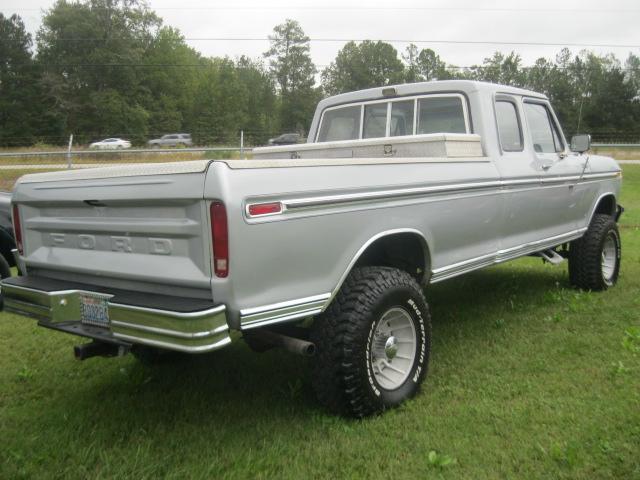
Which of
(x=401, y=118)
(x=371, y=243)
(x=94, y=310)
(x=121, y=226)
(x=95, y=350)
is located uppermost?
(x=401, y=118)

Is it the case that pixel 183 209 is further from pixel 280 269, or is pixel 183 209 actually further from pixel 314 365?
pixel 314 365

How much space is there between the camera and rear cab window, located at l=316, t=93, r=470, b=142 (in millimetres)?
4414

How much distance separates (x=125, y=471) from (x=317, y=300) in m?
1.17

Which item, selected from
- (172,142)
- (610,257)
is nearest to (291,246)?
(610,257)

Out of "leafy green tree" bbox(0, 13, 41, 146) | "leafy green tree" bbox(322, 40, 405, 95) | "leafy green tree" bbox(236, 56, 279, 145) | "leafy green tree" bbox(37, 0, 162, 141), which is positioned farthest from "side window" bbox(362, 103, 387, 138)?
Answer: "leafy green tree" bbox(322, 40, 405, 95)

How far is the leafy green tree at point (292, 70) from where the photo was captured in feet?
207

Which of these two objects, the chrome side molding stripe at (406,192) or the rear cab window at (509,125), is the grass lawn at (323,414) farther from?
the rear cab window at (509,125)

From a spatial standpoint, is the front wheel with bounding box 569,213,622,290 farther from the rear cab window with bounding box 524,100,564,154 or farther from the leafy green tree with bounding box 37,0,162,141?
the leafy green tree with bounding box 37,0,162,141

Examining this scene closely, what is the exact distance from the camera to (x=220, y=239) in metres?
2.39

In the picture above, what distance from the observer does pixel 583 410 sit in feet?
10.1

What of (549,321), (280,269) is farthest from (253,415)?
(549,321)

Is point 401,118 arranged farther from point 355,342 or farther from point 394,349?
point 355,342

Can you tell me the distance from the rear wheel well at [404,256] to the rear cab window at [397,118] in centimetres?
120

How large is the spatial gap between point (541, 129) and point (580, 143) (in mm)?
441
